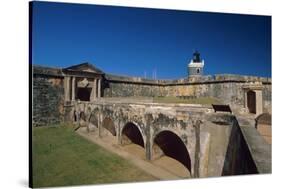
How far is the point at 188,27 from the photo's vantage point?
209 inches

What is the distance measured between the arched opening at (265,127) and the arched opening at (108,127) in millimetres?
3047

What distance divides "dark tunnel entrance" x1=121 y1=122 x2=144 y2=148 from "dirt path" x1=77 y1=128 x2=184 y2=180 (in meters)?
0.18

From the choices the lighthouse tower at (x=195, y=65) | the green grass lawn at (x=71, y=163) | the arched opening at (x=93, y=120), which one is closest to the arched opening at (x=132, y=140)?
the green grass lawn at (x=71, y=163)

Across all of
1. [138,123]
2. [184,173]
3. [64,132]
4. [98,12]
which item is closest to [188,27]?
[98,12]

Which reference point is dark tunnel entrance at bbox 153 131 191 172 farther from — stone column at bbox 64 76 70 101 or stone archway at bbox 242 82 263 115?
stone column at bbox 64 76 70 101

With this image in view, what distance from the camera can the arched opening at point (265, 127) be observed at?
220 inches

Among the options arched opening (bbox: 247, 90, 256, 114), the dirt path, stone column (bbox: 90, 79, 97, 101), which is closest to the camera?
the dirt path

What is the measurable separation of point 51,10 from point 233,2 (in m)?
3.42

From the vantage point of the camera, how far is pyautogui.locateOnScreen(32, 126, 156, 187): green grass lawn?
14.5ft

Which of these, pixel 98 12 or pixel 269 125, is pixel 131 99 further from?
pixel 269 125

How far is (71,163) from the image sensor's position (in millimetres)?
4691

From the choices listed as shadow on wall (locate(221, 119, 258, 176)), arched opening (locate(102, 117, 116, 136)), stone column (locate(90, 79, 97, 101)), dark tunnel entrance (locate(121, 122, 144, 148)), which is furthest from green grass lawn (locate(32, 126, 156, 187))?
stone column (locate(90, 79, 97, 101))

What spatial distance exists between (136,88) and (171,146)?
151 centimetres

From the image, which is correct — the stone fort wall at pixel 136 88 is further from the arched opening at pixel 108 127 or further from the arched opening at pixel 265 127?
the arched opening at pixel 108 127
